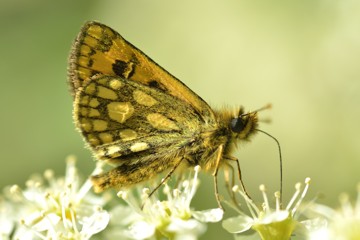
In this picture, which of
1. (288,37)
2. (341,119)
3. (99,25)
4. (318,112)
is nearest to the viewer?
(99,25)

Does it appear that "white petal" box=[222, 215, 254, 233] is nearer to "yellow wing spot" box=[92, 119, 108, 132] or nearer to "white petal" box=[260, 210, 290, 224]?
"white petal" box=[260, 210, 290, 224]

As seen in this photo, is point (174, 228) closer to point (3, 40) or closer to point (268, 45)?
point (268, 45)

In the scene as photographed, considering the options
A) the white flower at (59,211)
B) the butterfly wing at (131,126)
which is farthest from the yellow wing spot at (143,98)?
the white flower at (59,211)

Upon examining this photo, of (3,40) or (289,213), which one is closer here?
(289,213)

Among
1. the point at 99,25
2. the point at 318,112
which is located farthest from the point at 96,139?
the point at 318,112

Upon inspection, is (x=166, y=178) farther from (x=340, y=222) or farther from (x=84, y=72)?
(x=340, y=222)

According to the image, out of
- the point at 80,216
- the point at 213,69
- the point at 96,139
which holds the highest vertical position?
the point at 213,69

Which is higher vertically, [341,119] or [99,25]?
[99,25]

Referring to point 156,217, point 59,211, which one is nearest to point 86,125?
point 59,211
